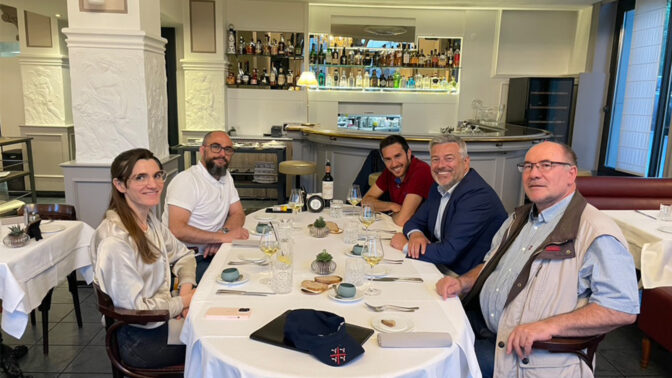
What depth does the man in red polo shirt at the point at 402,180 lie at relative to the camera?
3309mm

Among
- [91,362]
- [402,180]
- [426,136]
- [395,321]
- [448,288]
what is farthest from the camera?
[426,136]

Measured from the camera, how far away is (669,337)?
2734mm

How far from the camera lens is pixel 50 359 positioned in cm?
292

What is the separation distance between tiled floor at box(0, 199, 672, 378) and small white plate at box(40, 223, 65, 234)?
772 mm

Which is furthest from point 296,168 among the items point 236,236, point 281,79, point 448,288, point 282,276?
point 448,288

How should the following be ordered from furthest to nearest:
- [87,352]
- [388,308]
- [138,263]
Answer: [87,352]
[138,263]
[388,308]

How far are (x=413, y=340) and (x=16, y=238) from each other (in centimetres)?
235

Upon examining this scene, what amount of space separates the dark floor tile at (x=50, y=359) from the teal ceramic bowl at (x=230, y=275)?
1.61 m

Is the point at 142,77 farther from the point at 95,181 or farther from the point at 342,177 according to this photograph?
the point at 342,177

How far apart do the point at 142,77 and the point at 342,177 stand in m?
2.65

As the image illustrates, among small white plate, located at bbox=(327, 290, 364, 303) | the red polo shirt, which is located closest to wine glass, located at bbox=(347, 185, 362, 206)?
the red polo shirt

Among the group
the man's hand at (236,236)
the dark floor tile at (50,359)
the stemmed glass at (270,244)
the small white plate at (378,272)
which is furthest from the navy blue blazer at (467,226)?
the dark floor tile at (50,359)

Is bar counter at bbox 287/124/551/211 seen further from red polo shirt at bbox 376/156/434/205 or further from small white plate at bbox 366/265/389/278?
small white plate at bbox 366/265/389/278

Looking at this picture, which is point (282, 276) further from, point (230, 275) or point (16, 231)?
point (16, 231)
